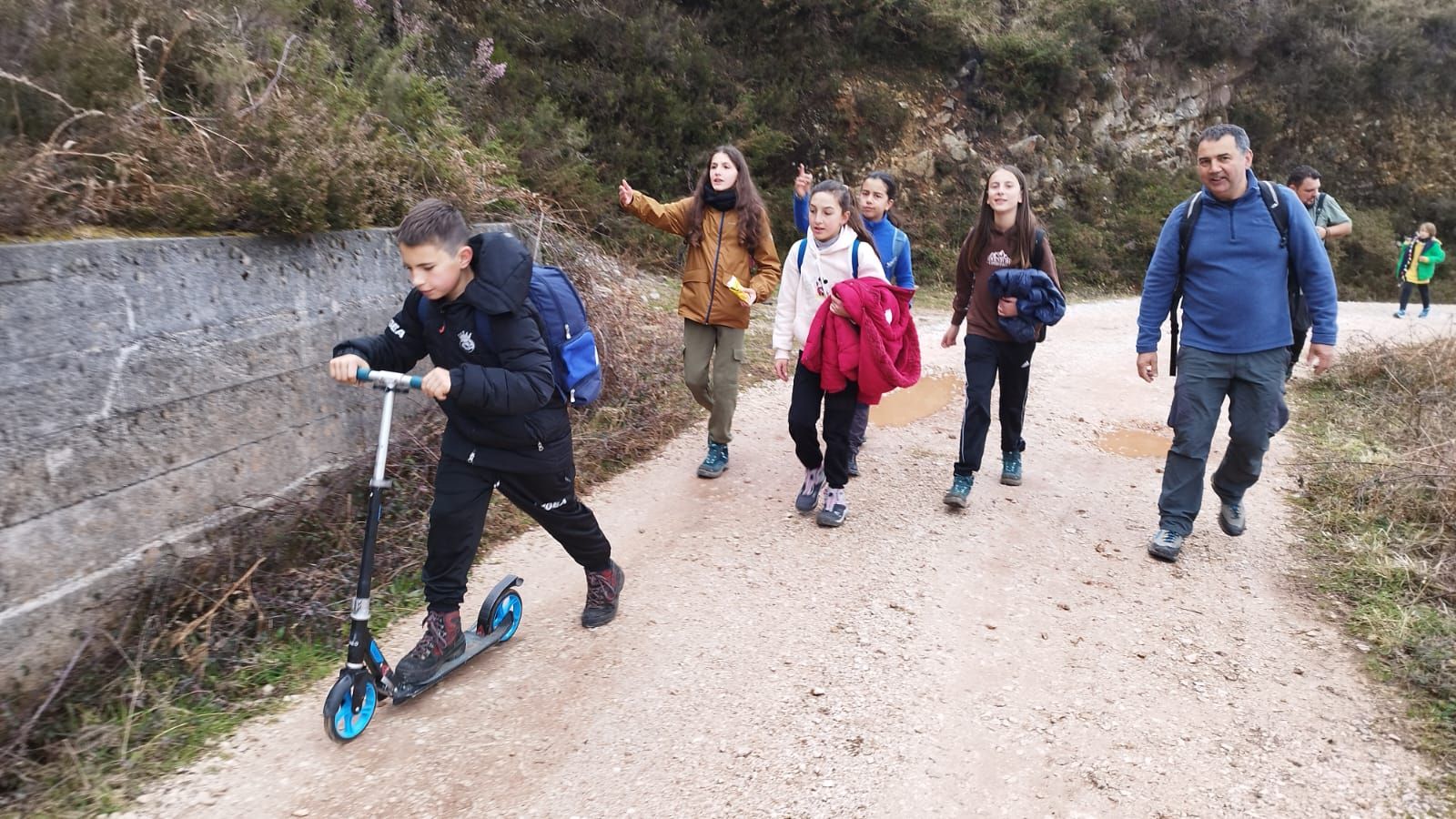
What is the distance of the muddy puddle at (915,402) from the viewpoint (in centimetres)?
757

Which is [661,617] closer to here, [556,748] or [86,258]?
[556,748]

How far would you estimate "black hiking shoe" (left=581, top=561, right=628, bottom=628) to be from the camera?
13.5 ft

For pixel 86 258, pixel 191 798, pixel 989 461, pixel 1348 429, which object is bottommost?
pixel 191 798

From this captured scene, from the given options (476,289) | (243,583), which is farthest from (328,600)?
(476,289)

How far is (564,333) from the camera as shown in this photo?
11.8 feet

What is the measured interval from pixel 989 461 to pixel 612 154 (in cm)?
775

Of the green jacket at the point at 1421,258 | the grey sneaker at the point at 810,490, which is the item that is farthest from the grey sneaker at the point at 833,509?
the green jacket at the point at 1421,258

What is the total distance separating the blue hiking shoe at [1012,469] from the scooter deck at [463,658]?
3.45 meters

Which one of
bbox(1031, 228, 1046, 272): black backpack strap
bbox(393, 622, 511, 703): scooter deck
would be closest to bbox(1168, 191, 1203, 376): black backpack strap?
bbox(1031, 228, 1046, 272): black backpack strap

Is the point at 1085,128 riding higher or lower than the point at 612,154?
higher

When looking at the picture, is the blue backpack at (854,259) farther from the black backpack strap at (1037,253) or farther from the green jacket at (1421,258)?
the green jacket at (1421,258)

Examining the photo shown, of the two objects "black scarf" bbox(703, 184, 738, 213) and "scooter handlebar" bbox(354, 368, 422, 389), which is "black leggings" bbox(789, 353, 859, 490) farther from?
"scooter handlebar" bbox(354, 368, 422, 389)

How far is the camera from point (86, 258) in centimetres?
346

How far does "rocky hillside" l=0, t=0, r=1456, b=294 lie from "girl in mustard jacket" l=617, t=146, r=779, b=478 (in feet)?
5.14
